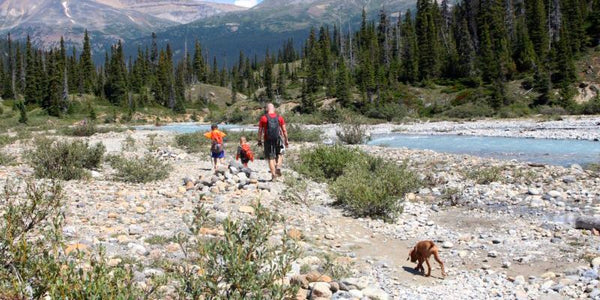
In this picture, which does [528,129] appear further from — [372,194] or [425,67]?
Result: [425,67]

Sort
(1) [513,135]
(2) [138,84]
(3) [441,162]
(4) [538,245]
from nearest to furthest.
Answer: (4) [538,245], (3) [441,162], (1) [513,135], (2) [138,84]

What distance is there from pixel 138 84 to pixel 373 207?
8810cm

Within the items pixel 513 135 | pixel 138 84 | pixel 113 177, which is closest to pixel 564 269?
pixel 113 177

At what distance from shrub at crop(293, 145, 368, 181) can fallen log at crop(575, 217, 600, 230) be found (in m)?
5.80

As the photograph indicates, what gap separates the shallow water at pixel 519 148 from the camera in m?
18.2

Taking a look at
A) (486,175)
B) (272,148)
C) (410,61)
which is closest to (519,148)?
(486,175)

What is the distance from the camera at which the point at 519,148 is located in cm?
2277

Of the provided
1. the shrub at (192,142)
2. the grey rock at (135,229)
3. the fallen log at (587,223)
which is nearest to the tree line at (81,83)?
the shrub at (192,142)

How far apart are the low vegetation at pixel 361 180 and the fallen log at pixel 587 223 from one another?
307 centimetres

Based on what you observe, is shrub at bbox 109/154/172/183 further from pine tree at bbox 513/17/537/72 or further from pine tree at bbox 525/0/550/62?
pine tree at bbox 525/0/550/62

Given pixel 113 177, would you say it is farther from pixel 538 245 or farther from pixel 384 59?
pixel 384 59

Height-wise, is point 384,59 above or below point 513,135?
above

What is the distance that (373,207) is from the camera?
8.95 m

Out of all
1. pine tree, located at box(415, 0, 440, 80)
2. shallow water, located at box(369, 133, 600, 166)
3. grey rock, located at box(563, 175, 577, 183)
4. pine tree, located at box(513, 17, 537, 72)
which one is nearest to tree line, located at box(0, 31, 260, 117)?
pine tree, located at box(415, 0, 440, 80)
